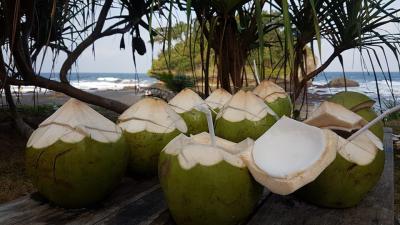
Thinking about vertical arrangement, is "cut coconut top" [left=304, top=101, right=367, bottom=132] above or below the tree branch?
below

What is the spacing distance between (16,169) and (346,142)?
199cm

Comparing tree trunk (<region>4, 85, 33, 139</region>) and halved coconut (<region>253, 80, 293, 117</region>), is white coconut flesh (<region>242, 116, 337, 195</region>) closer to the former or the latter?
halved coconut (<region>253, 80, 293, 117</region>)

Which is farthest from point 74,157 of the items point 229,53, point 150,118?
point 229,53

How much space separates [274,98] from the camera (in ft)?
3.80

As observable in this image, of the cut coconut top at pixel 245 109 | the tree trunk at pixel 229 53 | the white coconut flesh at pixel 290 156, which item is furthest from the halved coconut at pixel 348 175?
the tree trunk at pixel 229 53

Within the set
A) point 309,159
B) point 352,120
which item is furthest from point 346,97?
point 309,159

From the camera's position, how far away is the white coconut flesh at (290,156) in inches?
21.8

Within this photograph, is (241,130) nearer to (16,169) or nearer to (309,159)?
Result: (309,159)

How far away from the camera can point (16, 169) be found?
6.87 feet

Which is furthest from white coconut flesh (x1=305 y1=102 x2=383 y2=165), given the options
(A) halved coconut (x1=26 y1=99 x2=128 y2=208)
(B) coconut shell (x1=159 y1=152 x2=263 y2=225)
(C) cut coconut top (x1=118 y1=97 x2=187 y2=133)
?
(A) halved coconut (x1=26 y1=99 x2=128 y2=208)

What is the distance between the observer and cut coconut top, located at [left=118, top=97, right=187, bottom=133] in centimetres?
82

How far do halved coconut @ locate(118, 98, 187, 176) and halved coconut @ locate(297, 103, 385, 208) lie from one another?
33 centimetres

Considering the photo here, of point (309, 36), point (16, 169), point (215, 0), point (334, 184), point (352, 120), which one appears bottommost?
point (16, 169)

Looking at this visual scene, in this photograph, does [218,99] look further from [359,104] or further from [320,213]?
[320,213]
